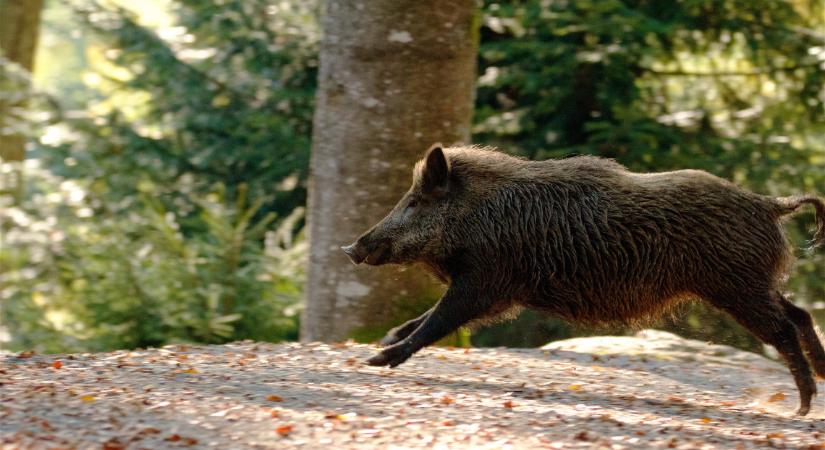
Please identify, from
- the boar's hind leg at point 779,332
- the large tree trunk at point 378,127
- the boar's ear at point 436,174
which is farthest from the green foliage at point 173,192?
the boar's hind leg at point 779,332

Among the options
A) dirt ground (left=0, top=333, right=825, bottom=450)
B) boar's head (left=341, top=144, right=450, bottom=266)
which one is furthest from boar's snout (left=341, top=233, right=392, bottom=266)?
dirt ground (left=0, top=333, right=825, bottom=450)

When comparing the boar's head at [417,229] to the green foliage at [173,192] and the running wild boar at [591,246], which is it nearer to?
the running wild boar at [591,246]

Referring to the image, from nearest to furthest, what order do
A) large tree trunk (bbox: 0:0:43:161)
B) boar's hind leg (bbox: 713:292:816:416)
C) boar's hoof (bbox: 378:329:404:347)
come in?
boar's hind leg (bbox: 713:292:816:416), boar's hoof (bbox: 378:329:404:347), large tree trunk (bbox: 0:0:43:161)

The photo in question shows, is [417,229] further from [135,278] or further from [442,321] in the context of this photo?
→ [135,278]

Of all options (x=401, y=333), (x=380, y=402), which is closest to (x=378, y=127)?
(x=401, y=333)

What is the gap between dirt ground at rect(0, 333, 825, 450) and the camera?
5.21 metres

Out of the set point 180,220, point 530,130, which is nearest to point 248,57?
point 180,220

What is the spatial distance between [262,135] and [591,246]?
25.8 feet

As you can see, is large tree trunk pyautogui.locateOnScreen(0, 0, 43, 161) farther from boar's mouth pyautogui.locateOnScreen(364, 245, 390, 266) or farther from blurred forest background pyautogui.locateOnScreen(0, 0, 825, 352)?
boar's mouth pyautogui.locateOnScreen(364, 245, 390, 266)

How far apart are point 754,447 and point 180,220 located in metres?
9.97

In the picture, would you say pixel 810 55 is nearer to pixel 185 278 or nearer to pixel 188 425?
pixel 185 278

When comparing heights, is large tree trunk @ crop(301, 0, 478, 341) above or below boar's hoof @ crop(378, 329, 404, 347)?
above

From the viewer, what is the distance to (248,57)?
575 inches

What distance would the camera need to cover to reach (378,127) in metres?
9.20
